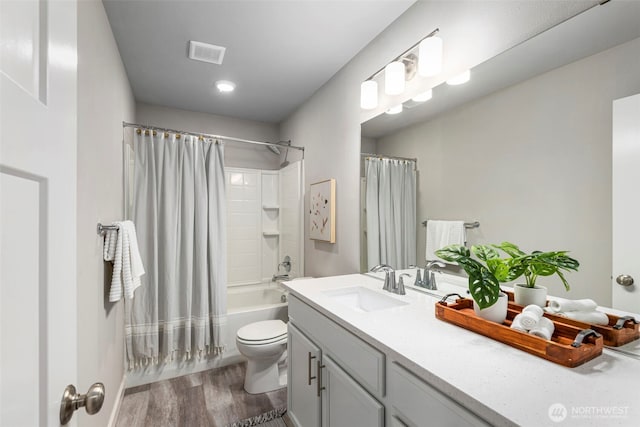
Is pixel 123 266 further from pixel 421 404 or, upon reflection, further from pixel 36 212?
pixel 421 404

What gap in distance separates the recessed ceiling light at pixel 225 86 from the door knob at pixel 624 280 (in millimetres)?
2729

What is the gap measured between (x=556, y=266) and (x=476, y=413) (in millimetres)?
588

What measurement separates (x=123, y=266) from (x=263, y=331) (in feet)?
3.62

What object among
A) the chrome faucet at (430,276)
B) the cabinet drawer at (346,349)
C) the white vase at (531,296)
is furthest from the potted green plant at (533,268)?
the cabinet drawer at (346,349)

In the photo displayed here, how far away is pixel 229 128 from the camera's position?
3467 mm

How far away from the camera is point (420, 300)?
1455mm

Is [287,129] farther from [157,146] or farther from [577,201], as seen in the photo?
[577,201]

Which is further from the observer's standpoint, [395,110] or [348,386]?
[395,110]

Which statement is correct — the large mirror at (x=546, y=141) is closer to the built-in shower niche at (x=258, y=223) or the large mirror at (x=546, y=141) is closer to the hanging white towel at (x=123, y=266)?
the hanging white towel at (x=123, y=266)

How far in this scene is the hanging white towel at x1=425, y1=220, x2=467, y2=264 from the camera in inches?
57.1

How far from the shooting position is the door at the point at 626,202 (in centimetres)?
88

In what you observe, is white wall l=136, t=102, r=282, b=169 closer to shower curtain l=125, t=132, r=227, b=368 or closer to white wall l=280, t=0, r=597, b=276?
white wall l=280, t=0, r=597, b=276

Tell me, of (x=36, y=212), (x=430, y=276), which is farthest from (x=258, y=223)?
(x=36, y=212)

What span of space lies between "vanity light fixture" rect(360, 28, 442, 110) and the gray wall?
270 mm
